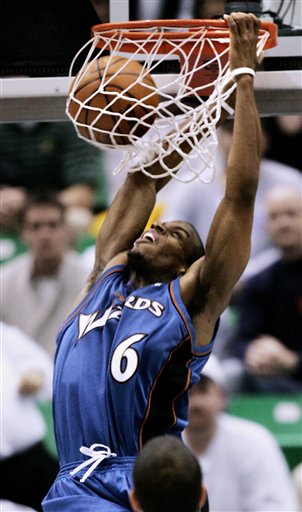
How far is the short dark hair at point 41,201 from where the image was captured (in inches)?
258

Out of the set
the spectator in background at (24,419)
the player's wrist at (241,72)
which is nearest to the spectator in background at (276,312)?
the spectator in background at (24,419)

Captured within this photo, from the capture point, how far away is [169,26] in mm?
4559

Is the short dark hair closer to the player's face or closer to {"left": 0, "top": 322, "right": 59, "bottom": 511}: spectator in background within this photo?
{"left": 0, "top": 322, "right": 59, "bottom": 511}: spectator in background

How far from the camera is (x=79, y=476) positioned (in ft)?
13.9

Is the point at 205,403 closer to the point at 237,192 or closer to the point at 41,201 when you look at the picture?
the point at 41,201

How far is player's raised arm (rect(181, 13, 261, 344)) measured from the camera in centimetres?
420

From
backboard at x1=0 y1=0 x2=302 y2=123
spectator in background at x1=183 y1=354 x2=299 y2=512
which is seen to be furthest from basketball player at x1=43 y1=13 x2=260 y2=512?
spectator in background at x1=183 y1=354 x2=299 y2=512

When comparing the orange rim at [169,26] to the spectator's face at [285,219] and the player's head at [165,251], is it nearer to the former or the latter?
the player's head at [165,251]

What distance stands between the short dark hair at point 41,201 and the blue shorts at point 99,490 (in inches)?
98.3

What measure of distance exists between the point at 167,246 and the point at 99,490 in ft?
3.03

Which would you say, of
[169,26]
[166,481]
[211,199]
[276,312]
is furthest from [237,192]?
[276,312]

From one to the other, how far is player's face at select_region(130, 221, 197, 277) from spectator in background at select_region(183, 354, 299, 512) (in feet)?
6.46

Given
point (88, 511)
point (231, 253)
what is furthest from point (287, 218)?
point (88, 511)

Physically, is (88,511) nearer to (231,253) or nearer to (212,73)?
(231,253)
